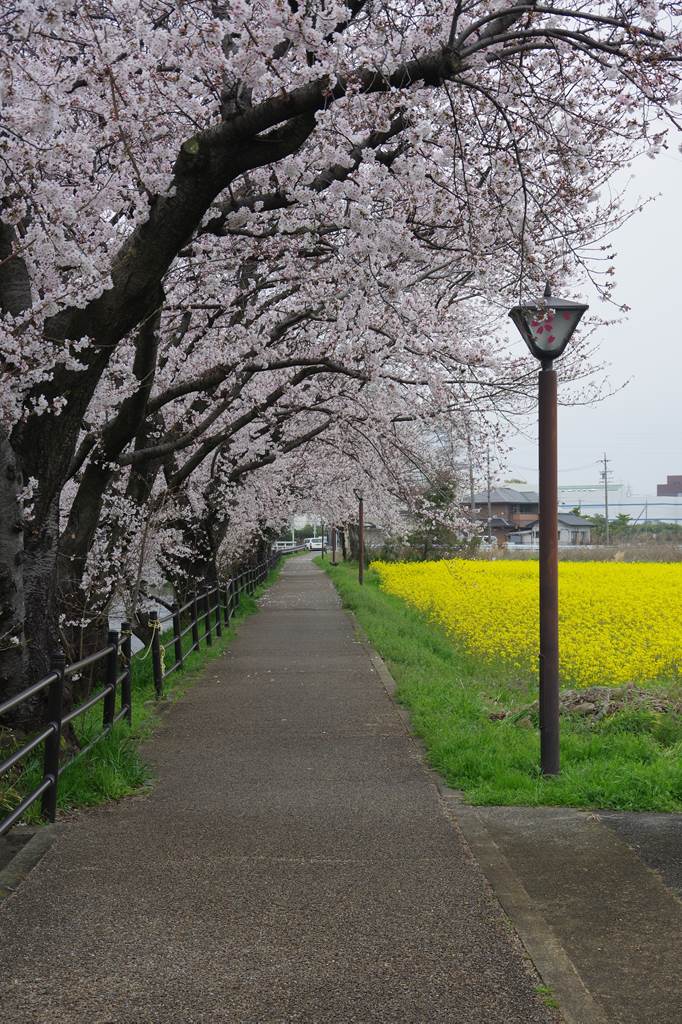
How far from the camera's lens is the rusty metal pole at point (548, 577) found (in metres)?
7.11

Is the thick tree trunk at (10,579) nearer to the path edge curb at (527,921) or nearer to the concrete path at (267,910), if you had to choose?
the concrete path at (267,910)

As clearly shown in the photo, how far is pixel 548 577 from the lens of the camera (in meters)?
7.19

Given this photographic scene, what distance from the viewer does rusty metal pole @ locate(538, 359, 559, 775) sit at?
7.11 meters

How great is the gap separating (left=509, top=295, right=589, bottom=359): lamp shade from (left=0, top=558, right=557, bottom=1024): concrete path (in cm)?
309

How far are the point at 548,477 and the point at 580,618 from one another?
32.2 ft

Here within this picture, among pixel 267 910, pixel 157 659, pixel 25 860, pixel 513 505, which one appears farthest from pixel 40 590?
pixel 513 505

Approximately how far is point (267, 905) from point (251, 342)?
779 centimetres

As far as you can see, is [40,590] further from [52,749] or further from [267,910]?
[267,910]

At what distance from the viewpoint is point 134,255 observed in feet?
21.5

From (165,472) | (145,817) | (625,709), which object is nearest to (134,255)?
(145,817)

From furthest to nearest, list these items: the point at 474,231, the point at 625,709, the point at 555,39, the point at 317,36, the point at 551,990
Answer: the point at 625,709 → the point at 474,231 → the point at 555,39 → the point at 317,36 → the point at 551,990

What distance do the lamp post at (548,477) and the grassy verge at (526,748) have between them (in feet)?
1.12

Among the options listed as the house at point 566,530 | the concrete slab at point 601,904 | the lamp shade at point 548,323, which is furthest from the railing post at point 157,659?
the house at point 566,530

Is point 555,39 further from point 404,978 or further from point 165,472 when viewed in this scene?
point 165,472
